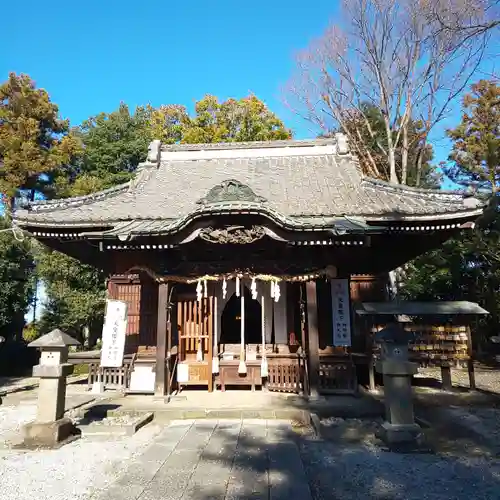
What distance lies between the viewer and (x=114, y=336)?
8031mm

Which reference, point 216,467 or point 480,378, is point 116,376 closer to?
point 216,467

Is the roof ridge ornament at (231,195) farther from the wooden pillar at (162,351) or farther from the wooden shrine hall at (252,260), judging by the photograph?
the wooden pillar at (162,351)

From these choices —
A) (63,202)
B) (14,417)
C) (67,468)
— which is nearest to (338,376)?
(67,468)

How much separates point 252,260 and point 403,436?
175 inches

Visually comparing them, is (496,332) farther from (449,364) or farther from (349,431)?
(349,431)

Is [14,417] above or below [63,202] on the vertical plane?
below

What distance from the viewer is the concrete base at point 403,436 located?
203 inches

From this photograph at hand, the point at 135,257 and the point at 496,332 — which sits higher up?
the point at 135,257

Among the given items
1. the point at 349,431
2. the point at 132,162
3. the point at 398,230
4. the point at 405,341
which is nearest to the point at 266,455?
the point at 349,431

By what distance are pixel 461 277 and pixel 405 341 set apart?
12742mm

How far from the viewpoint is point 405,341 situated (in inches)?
219

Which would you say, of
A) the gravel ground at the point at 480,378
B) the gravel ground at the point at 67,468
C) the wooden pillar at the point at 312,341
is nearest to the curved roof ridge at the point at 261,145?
the wooden pillar at the point at 312,341

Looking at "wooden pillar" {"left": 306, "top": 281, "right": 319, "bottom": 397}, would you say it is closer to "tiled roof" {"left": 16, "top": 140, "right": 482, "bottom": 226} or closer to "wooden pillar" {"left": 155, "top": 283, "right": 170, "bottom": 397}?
"tiled roof" {"left": 16, "top": 140, "right": 482, "bottom": 226}

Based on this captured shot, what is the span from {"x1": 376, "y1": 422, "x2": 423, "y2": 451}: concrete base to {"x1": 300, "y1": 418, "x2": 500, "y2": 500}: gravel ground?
0.53 ft
